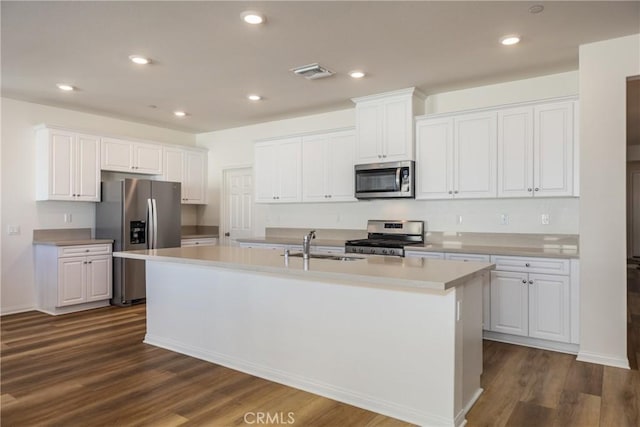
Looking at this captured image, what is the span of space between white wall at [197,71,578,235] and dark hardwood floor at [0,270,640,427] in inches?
51.8

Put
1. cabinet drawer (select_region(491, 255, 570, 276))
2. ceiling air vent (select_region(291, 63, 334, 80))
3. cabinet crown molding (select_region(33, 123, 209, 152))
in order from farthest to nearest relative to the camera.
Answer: cabinet crown molding (select_region(33, 123, 209, 152)) → ceiling air vent (select_region(291, 63, 334, 80)) → cabinet drawer (select_region(491, 255, 570, 276))

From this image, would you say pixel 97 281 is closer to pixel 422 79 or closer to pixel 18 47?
pixel 18 47

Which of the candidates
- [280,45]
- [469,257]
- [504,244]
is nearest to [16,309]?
Answer: [280,45]

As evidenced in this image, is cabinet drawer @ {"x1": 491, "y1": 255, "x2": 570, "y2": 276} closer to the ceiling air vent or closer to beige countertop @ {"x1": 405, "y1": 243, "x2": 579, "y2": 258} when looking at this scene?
beige countertop @ {"x1": 405, "y1": 243, "x2": 579, "y2": 258}

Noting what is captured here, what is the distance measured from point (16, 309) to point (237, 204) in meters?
3.22

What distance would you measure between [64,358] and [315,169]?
3411 millimetres

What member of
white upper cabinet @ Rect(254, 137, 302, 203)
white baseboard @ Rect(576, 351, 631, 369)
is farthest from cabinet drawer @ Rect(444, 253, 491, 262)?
white upper cabinet @ Rect(254, 137, 302, 203)

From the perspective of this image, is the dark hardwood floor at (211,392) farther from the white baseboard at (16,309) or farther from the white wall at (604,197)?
the white baseboard at (16,309)

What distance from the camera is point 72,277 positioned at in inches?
202

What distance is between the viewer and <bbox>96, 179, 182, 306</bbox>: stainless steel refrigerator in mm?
5488

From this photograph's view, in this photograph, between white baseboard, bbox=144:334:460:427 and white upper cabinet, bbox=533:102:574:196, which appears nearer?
white baseboard, bbox=144:334:460:427

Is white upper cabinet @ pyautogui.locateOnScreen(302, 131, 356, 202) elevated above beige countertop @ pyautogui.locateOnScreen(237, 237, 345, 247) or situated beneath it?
elevated above

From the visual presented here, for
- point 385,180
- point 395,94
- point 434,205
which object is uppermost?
point 395,94

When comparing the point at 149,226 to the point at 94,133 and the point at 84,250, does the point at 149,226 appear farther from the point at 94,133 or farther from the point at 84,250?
the point at 94,133
